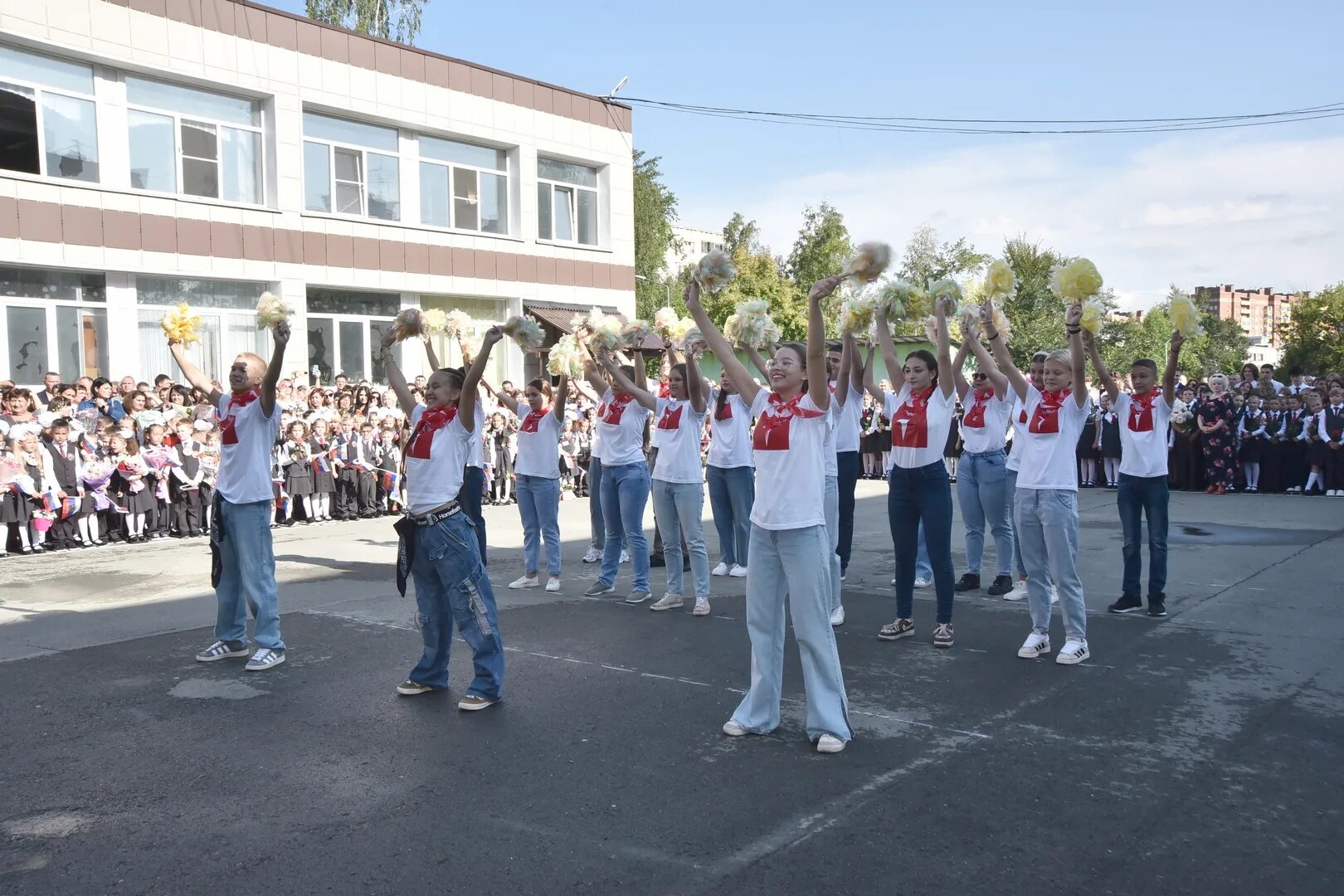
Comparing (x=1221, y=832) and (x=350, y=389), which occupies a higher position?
(x=350, y=389)

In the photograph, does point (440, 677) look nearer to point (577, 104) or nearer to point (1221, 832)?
point (1221, 832)

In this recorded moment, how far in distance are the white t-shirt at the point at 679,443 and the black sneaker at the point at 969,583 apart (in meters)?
2.81

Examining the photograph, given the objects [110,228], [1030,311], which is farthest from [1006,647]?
[1030,311]

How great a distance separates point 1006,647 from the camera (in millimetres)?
7410

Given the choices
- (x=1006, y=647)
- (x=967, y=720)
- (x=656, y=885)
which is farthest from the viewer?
(x=1006, y=647)

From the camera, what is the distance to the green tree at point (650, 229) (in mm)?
53281

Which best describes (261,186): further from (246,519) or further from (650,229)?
(650,229)

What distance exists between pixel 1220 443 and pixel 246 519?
18.1 metres

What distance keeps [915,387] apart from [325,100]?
19829mm

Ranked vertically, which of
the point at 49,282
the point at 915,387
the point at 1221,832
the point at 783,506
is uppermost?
the point at 49,282

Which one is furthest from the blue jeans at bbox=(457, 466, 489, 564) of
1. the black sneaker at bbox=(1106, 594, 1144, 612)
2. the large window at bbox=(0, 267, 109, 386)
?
the large window at bbox=(0, 267, 109, 386)

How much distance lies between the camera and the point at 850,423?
9.38m

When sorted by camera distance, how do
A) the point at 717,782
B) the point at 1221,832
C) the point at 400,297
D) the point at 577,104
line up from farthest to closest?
the point at 577,104 < the point at 400,297 < the point at 717,782 < the point at 1221,832

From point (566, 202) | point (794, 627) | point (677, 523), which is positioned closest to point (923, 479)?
point (677, 523)
